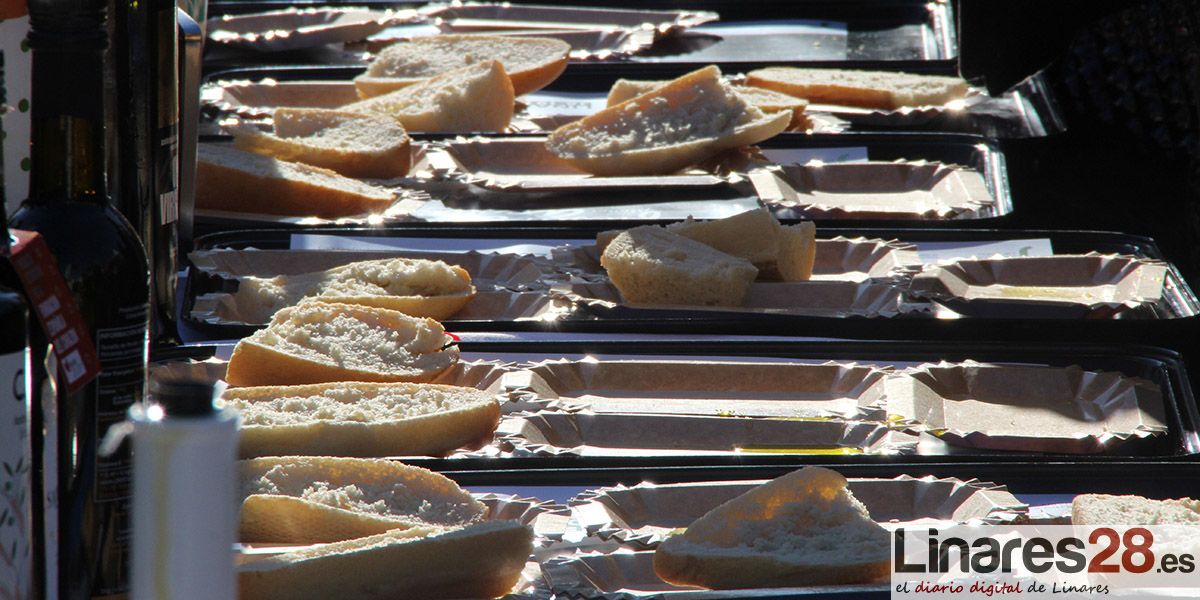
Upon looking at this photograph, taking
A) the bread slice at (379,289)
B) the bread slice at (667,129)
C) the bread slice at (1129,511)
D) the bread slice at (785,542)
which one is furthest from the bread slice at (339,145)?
the bread slice at (1129,511)

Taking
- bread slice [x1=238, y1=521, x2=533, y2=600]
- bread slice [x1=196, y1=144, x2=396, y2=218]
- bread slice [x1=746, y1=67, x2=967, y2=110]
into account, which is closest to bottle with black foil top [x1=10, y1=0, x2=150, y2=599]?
bread slice [x1=238, y1=521, x2=533, y2=600]

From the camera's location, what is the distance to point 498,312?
174 cm

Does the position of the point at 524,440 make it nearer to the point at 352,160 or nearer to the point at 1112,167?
the point at 352,160

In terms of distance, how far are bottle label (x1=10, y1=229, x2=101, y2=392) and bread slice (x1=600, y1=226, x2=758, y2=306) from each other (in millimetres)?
941

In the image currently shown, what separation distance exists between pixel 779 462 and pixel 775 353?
12.6 inches

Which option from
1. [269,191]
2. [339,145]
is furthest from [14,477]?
[339,145]

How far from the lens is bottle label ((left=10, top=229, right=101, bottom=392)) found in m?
0.82

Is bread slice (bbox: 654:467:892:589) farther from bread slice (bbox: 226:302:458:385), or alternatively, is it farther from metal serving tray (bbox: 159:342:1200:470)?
bread slice (bbox: 226:302:458:385)

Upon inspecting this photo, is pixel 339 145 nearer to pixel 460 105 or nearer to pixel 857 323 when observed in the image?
pixel 460 105

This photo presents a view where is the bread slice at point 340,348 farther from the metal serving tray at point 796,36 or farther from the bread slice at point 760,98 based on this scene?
the metal serving tray at point 796,36

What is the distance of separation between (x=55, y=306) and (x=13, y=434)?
86 mm

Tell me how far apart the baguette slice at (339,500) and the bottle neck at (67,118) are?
0.97ft

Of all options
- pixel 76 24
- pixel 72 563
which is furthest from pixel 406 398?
pixel 76 24

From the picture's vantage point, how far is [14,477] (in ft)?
2.60
